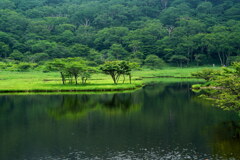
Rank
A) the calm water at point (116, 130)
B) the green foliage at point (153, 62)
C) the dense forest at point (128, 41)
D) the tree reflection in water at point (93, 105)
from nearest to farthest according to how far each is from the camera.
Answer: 1. the calm water at point (116, 130)
2. the tree reflection in water at point (93, 105)
3. the green foliage at point (153, 62)
4. the dense forest at point (128, 41)

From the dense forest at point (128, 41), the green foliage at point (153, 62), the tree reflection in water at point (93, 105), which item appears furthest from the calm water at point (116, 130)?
the dense forest at point (128, 41)

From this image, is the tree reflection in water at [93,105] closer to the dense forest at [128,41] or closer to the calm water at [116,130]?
the calm water at [116,130]

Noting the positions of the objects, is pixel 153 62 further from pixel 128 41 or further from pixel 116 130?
pixel 116 130

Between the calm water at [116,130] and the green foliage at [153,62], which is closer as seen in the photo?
the calm water at [116,130]

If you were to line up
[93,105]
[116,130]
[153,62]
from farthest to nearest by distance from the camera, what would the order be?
[153,62] < [93,105] < [116,130]

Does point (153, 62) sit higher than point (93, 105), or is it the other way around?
point (153, 62)

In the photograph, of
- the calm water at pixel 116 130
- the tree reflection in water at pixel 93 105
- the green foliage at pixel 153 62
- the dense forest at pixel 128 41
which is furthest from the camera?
the dense forest at pixel 128 41

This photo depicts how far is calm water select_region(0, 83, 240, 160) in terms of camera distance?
22.5m

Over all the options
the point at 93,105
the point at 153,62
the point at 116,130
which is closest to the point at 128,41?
the point at 153,62

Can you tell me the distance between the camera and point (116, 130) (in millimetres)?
28578

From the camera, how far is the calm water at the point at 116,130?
22484 millimetres

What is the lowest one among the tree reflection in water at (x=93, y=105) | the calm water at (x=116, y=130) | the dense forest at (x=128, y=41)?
the calm water at (x=116, y=130)

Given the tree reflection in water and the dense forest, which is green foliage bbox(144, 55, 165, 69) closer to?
the dense forest

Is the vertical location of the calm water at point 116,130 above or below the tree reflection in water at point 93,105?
below
